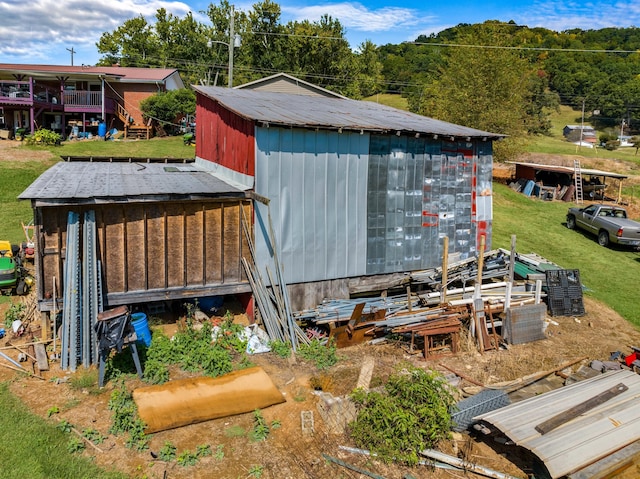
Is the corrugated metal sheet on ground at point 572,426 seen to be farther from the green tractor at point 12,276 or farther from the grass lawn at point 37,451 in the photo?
the green tractor at point 12,276

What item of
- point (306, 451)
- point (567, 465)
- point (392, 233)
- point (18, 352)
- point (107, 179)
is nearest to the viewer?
point (567, 465)

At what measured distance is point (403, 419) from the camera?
25.9 ft

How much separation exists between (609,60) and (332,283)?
10003cm

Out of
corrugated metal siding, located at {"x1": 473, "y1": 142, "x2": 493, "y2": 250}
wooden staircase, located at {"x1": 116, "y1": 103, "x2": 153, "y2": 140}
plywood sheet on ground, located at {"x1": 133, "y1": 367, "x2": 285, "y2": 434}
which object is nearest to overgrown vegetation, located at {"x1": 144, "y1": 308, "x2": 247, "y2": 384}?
plywood sheet on ground, located at {"x1": 133, "y1": 367, "x2": 285, "y2": 434}

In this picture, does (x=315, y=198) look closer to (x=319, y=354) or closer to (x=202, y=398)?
(x=319, y=354)

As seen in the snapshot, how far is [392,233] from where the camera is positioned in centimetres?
1398

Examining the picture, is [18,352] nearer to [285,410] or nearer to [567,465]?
[285,410]

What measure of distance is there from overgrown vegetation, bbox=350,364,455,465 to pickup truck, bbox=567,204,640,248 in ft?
54.5

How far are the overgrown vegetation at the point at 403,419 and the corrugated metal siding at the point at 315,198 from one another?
4.91m

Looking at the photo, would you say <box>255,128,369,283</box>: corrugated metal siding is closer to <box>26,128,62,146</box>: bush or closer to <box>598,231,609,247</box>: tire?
<box>598,231,609,247</box>: tire

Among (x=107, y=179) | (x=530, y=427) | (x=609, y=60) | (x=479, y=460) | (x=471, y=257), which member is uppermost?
(x=609, y=60)

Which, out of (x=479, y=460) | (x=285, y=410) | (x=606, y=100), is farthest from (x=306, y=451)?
(x=606, y=100)

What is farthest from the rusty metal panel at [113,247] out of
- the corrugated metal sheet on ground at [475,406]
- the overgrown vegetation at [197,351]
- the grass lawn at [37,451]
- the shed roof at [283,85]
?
the shed roof at [283,85]

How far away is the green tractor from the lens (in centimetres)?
1320
